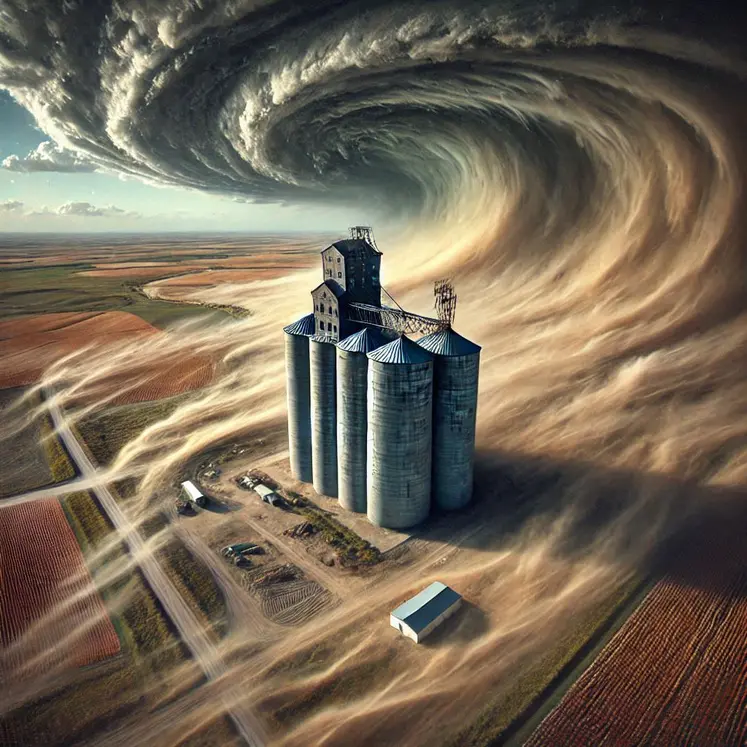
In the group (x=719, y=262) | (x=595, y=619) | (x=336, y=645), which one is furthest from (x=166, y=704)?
(x=719, y=262)

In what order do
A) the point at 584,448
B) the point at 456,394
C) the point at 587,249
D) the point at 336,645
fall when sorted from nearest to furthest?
the point at 336,645 → the point at 456,394 → the point at 584,448 → the point at 587,249

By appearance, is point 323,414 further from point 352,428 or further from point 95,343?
point 95,343

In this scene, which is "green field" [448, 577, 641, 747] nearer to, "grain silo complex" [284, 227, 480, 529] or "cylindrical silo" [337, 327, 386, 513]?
"grain silo complex" [284, 227, 480, 529]

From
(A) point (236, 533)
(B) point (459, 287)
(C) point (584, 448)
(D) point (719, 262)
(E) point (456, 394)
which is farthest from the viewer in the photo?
(B) point (459, 287)

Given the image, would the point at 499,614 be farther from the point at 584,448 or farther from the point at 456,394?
the point at 584,448

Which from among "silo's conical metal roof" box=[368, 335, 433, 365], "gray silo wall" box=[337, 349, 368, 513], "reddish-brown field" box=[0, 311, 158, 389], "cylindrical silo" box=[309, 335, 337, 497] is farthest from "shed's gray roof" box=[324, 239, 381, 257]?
"reddish-brown field" box=[0, 311, 158, 389]

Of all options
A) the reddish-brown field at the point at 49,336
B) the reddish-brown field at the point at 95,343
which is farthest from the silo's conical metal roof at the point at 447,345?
the reddish-brown field at the point at 49,336
